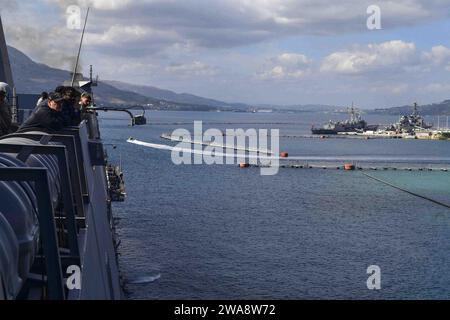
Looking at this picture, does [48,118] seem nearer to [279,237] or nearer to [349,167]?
[279,237]

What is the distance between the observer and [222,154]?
123m

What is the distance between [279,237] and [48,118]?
4080 centimetres

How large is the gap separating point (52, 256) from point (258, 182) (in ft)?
263

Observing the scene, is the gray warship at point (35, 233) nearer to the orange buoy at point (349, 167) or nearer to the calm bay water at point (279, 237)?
the calm bay water at point (279, 237)

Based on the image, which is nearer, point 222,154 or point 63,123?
point 63,123

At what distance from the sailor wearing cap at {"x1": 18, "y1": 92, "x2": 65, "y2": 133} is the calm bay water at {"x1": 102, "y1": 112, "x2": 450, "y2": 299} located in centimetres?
2536

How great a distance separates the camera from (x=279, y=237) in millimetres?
47625

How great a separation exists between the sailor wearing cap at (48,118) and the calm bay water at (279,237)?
25.4 meters

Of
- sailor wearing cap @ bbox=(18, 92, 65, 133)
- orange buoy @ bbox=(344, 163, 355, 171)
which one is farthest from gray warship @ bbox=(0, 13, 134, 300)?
A: orange buoy @ bbox=(344, 163, 355, 171)

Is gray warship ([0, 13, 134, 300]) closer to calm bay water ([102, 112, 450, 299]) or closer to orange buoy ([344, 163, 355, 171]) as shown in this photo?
calm bay water ([102, 112, 450, 299])

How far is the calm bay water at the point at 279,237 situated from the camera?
3506 cm

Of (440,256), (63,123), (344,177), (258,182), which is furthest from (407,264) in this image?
(344,177)
